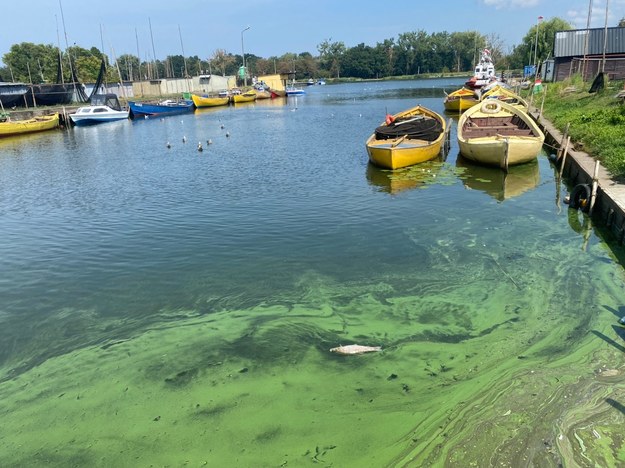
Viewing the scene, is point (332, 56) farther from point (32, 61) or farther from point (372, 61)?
point (32, 61)

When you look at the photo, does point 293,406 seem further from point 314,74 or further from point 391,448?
point 314,74

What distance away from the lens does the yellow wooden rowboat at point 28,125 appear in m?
35.9

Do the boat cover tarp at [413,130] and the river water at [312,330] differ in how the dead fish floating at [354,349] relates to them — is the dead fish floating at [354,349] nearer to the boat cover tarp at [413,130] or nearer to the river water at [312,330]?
the river water at [312,330]

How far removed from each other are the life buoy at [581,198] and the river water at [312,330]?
39 centimetres

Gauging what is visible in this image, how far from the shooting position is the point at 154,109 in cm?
5197

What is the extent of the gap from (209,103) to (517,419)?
62.6 m

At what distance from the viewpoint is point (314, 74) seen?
149750 mm

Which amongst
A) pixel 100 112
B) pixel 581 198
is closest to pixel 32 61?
pixel 100 112

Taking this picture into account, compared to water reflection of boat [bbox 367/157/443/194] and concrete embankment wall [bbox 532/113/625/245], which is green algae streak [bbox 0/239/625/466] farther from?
water reflection of boat [bbox 367/157/443/194]

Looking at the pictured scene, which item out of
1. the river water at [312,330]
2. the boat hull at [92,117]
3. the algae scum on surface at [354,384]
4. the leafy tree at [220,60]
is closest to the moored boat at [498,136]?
the river water at [312,330]

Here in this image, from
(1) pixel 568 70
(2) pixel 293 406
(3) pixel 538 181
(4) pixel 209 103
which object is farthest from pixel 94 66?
(2) pixel 293 406

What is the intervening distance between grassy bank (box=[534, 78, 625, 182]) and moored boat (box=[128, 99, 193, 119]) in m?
38.6

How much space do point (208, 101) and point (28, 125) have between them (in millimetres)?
27722

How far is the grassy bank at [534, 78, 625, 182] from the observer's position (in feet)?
47.9
